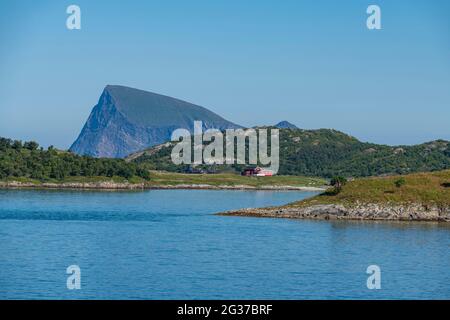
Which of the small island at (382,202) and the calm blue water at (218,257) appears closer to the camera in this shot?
the calm blue water at (218,257)

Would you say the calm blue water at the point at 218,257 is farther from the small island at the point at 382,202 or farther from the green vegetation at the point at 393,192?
the green vegetation at the point at 393,192

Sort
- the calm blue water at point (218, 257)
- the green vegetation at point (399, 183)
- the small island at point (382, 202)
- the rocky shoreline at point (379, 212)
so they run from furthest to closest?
the green vegetation at point (399, 183)
the small island at point (382, 202)
the rocky shoreline at point (379, 212)
the calm blue water at point (218, 257)

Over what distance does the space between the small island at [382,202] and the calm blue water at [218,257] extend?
5.61m

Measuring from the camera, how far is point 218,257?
263 ft

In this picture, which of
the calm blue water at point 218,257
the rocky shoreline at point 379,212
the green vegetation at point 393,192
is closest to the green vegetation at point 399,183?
the green vegetation at point 393,192

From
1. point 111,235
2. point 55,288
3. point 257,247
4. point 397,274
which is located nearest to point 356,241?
point 257,247

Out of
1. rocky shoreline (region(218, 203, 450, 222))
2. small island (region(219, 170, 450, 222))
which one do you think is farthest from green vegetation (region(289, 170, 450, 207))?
rocky shoreline (region(218, 203, 450, 222))

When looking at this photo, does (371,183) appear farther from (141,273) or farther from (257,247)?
(141,273)

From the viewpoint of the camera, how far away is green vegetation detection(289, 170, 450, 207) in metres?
122

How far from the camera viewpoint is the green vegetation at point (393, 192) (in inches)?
4823

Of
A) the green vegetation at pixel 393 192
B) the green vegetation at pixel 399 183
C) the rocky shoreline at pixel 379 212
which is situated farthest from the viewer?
the green vegetation at pixel 399 183

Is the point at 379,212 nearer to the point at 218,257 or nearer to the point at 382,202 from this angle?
the point at 382,202

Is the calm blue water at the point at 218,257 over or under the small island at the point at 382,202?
under

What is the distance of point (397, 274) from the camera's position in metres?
71.3
